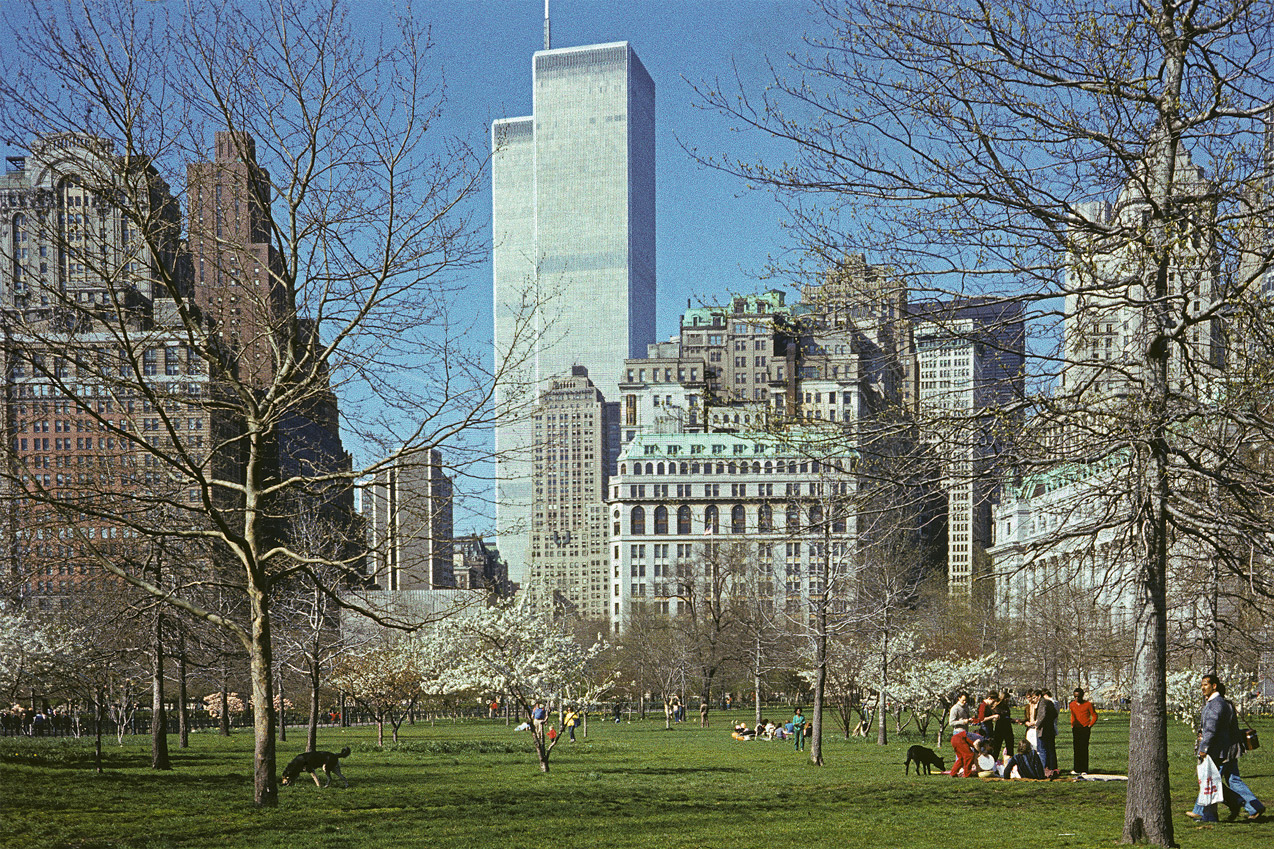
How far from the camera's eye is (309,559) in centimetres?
→ 1472

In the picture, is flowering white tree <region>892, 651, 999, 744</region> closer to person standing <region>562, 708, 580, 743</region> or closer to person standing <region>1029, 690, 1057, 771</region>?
person standing <region>562, 708, 580, 743</region>

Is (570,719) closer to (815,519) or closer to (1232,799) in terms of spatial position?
(815,519)

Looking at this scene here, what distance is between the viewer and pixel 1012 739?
21875mm

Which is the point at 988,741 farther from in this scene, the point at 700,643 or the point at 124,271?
the point at 700,643

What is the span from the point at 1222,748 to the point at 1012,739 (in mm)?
7354

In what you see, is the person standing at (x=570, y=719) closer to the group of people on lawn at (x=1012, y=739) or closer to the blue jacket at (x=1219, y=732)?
the group of people on lawn at (x=1012, y=739)

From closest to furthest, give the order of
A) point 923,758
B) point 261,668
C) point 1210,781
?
point 1210,781 → point 261,668 → point 923,758

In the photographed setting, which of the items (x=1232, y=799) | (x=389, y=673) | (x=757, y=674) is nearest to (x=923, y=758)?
(x=1232, y=799)

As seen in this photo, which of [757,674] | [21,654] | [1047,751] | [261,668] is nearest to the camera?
[261,668]

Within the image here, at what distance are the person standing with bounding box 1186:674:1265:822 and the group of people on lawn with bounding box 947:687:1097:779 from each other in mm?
4871

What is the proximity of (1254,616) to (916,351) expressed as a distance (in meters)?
17.9

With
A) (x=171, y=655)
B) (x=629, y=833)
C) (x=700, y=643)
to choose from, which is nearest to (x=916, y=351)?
(x=629, y=833)

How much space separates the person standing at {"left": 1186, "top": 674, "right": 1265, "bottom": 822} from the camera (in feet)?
47.8

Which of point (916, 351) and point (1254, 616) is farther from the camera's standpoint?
point (1254, 616)
